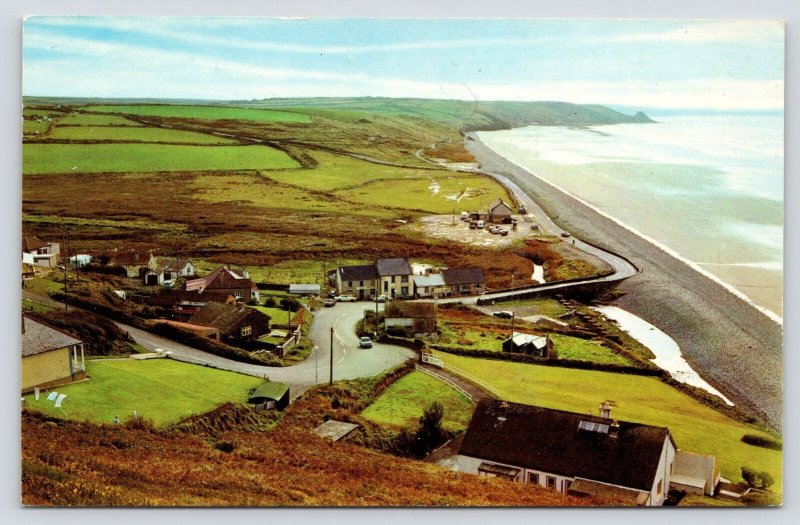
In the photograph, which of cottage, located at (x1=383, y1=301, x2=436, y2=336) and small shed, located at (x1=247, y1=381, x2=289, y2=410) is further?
cottage, located at (x1=383, y1=301, x2=436, y2=336)

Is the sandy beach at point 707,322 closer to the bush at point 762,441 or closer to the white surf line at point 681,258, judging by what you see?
the white surf line at point 681,258

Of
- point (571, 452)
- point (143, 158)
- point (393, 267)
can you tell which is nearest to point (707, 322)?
point (571, 452)

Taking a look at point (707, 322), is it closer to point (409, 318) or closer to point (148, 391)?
point (409, 318)

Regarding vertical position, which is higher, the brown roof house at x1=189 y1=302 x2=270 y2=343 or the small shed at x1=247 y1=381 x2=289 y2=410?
the brown roof house at x1=189 y1=302 x2=270 y2=343

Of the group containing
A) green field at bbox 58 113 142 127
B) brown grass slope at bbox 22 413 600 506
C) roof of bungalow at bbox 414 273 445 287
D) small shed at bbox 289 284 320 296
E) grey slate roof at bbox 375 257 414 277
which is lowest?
brown grass slope at bbox 22 413 600 506

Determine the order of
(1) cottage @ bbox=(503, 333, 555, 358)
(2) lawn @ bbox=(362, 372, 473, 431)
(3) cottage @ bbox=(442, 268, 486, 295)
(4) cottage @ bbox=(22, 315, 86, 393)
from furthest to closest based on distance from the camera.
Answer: (3) cottage @ bbox=(442, 268, 486, 295), (1) cottage @ bbox=(503, 333, 555, 358), (2) lawn @ bbox=(362, 372, 473, 431), (4) cottage @ bbox=(22, 315, 86, 393)

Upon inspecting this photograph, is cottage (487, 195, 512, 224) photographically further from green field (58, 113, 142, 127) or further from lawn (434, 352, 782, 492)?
green field (58, 113, 142, 127)

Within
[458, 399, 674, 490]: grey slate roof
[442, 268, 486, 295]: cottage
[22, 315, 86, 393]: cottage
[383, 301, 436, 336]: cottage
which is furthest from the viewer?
[442, 268, 486, 295]: cottage

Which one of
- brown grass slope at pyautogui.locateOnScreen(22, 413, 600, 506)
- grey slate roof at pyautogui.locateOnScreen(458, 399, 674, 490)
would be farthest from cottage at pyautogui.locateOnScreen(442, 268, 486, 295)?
brown grass slope at pyautogui.locateOnScreen(22, 413, 600, 506)
